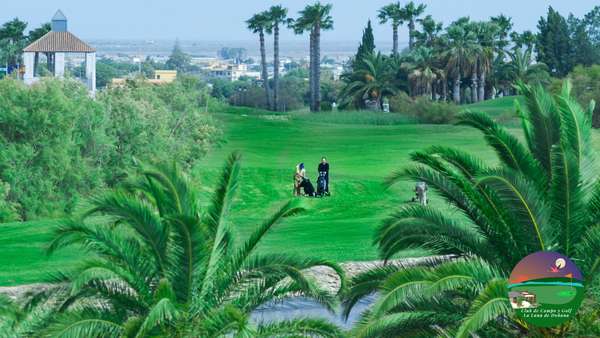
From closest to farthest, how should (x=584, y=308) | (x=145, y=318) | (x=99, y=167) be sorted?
(x=145, y=318)
(x=584, y=308)
(x=99, y=167)

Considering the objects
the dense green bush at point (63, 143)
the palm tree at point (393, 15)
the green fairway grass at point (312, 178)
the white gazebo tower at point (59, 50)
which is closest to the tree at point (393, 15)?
the palm tree at point (393, 15)

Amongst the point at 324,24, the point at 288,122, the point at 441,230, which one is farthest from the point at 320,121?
the point at 441,230

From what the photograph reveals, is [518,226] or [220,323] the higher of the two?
[518,226]

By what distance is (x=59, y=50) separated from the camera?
57531 mm

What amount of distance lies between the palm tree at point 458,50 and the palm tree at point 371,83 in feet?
13.2

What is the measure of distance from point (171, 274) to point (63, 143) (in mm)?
25313

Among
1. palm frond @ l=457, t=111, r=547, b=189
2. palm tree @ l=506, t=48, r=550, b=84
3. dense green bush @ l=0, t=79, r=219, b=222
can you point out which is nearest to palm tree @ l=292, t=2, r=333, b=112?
palm tree @ l=506, t=48, r=550, b=84

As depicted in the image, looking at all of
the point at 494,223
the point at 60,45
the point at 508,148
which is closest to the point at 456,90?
the point at 60,45

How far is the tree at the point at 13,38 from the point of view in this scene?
9181cm

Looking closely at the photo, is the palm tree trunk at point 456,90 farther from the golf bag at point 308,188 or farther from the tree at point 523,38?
the golf bag at point 308,188

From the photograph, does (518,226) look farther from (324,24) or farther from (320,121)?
(324,24)

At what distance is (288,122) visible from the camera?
2844 inches

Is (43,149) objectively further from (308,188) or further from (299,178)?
(308,188)

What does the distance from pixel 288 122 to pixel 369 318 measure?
5689cm
